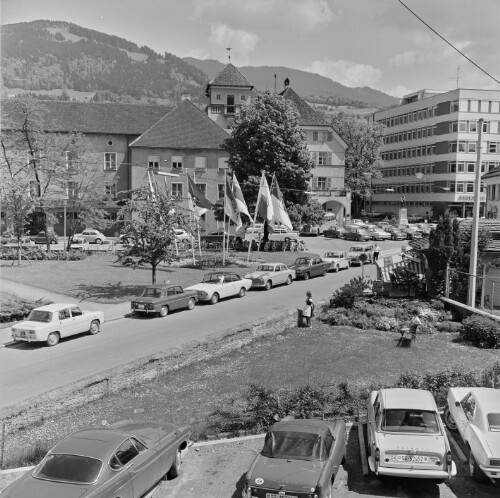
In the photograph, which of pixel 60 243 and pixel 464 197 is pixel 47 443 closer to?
pixel 60 243

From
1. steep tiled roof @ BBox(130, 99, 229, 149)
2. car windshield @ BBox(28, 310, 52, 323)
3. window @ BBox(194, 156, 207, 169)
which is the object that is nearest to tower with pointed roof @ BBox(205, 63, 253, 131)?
steep tiled roof @ BBox(130, 99, 229, 149)

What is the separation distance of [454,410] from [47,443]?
9.48 metres

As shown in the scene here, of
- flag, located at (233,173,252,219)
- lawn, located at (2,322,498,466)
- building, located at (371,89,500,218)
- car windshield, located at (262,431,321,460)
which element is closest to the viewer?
car windshield, located at (262,431,321,460)

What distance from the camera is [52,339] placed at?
74.5 feet

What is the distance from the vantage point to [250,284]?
33.6m

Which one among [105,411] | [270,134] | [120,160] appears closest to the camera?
[105,411]

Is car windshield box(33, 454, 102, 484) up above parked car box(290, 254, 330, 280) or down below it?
below

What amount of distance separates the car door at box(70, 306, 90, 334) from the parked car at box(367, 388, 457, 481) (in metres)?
14.4

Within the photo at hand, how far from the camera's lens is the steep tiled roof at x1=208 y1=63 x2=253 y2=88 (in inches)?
2958

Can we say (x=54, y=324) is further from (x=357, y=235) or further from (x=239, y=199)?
(x=357, y=235)

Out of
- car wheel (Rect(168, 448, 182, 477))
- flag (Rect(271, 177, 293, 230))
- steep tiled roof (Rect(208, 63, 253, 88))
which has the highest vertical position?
steep tiled roof (Rect(208, 63, 253, 88))

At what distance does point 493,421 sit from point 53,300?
24.2 m

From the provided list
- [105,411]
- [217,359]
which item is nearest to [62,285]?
[217,359]

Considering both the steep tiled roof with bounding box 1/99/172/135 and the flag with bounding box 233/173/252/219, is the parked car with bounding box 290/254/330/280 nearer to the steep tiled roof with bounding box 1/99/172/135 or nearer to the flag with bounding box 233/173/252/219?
the flag with bounding box 233/173/252/219
